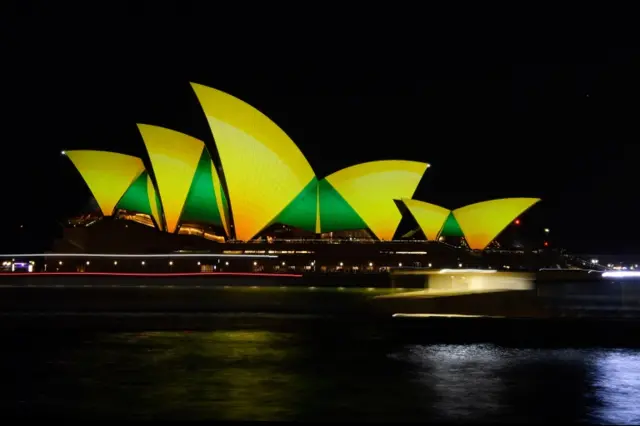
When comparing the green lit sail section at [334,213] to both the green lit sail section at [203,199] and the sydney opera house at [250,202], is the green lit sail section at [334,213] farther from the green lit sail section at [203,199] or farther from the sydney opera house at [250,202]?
the green lit sail section at [203,199]

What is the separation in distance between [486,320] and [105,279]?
25024 millimetres

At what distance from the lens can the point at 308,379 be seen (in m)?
8.52

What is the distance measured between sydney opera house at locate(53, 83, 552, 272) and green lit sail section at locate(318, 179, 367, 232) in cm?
7

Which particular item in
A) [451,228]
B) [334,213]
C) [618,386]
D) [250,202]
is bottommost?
[618,386]

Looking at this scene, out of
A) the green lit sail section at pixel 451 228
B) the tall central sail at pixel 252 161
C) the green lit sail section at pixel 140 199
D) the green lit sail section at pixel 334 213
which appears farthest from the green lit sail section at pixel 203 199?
the green lit sail section at pixel 451 228

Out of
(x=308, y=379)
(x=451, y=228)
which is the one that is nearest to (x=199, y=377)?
(x=308, y=379)

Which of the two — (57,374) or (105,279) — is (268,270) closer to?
(105,279)

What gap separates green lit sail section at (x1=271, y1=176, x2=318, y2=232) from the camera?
5066 centimetres

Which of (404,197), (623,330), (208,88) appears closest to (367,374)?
(623,330)

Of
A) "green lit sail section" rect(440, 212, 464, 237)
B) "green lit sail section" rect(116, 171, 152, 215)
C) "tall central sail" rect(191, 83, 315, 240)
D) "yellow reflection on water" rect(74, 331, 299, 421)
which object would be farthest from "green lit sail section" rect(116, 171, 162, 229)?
"yellow reflection on water" rect(74, 331, 299, 421)

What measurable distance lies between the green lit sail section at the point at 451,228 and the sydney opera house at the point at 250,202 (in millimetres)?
76

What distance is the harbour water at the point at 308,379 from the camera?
22.3ft

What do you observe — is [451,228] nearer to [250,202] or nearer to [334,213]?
[334,213]

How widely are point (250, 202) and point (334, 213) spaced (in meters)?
7.52
